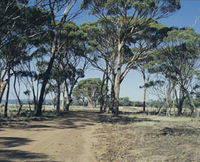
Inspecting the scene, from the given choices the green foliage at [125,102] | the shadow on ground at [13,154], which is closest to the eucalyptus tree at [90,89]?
the green foliage at [125,102]

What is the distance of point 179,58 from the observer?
4369cm

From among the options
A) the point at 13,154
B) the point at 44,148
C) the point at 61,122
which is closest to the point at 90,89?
the point at 61,122

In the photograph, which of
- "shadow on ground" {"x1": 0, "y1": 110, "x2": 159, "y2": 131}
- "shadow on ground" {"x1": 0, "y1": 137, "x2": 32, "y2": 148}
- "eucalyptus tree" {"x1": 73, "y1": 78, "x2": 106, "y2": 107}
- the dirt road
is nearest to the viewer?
the dirt road

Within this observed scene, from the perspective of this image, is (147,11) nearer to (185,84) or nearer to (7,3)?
(185,84)

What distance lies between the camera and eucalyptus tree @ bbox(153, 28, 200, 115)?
40000mm

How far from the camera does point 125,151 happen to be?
38.2ft

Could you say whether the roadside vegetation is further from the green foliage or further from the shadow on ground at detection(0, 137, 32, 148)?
Result: the green foliage

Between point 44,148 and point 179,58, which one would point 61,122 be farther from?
point 179,58

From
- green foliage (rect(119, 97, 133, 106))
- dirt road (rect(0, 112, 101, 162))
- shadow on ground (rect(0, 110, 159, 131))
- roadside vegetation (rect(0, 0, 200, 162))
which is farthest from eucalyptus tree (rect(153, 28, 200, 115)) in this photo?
green foliage (rect(119, 97, 133, 106))

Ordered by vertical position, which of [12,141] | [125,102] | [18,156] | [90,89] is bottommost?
[18,156]

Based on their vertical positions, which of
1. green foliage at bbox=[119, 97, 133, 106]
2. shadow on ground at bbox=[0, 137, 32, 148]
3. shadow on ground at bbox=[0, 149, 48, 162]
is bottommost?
shadow on ground at bbox=[0, 149, 48, 162]

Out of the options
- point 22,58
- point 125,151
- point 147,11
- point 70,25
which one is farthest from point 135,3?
point 125,151

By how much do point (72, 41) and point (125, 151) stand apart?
103 ft

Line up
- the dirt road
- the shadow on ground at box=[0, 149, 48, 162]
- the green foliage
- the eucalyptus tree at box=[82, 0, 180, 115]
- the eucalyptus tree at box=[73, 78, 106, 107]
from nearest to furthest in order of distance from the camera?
the shadow on ground at box=[0, 149, 48, 162]
the dirt road
the eucalyptus tree at box=[82, 0, 180, 115]
the eucalyptus tree at box=[73, 78, 106, 107]
the green foliage
